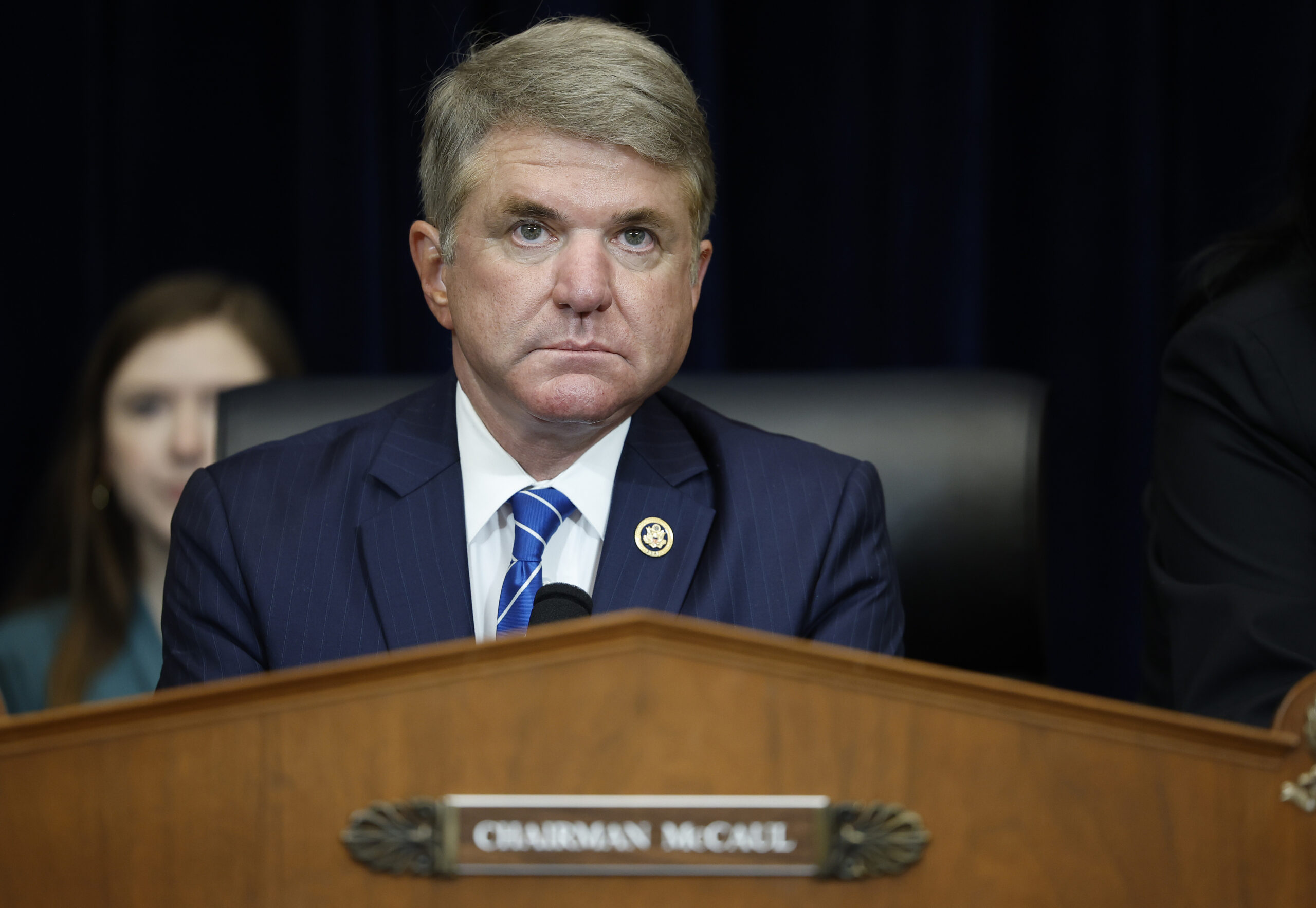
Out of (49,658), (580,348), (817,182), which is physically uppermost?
(817,182)

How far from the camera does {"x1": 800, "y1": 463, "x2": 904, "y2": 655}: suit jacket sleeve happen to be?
3.90 ft

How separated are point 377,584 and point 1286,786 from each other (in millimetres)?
764

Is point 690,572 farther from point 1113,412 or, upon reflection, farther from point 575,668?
point 1113,412

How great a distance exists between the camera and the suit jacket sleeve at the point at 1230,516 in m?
1.09

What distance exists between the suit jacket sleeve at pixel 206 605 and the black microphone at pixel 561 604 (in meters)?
0.44

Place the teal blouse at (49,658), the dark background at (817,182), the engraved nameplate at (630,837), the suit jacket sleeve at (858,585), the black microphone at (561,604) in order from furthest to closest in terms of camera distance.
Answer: the dark background at (817,182), the teal blouse at (49,658), the suit jacket sleeve at (858,585), the black microphone at (561,604), the engraved nameplate at (630,837)

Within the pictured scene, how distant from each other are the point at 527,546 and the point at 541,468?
12cm

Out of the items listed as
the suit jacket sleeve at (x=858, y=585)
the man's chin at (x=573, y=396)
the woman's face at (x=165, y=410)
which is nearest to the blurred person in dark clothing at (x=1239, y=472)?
the suit jacket sleeve at (x=858, y=585)

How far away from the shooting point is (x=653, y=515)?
1192 millimetres

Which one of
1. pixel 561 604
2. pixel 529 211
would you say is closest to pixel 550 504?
pixel 529 211

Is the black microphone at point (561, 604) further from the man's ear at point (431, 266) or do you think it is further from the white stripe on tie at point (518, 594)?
the man's ear at point (431, 266)

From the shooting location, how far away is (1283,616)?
1102mm

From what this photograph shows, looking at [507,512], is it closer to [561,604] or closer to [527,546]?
[527,546]

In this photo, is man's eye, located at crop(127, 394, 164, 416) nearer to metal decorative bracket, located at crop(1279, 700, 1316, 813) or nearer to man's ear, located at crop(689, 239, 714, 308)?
man's ear, located at crop(689, 239, 714, 308)
